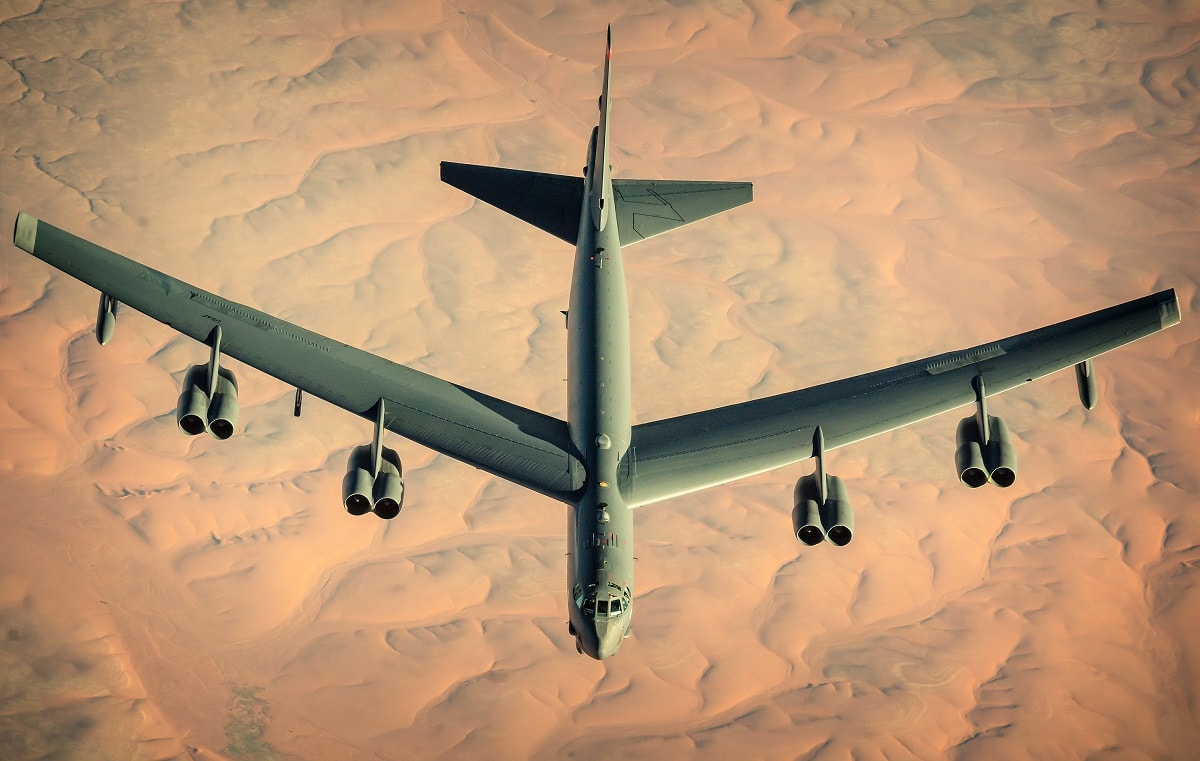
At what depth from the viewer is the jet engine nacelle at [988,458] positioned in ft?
126

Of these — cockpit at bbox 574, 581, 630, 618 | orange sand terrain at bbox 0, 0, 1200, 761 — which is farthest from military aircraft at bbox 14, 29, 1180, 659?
orange sand terrain at bbox 0, 0, 1200, 761

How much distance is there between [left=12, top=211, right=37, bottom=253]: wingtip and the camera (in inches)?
1423

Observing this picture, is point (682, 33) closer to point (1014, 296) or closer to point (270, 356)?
point (1014, 296)

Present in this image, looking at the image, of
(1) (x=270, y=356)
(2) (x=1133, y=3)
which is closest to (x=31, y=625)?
(1) (x=270, y=356)

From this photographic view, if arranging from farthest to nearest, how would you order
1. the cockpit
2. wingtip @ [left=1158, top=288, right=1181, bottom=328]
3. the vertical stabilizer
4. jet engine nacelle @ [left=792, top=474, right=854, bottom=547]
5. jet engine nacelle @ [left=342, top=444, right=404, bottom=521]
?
the vertical stabilizer
wingtip @ [left=1158, top=288, right=1181, bottom=328]
jet engine nacelle @ [left=792, top=474, right=854, bottom=547]
jet engine nacelle @ [left=342, top=444, right=404, bottom=521]
the cockpit

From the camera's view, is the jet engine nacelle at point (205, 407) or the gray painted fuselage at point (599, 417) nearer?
the gray painted fuselage at point (599, 417)

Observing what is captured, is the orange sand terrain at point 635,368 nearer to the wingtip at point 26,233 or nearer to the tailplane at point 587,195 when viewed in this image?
the tailplane at point 587,195

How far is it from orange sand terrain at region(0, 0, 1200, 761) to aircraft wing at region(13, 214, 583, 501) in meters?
8.22

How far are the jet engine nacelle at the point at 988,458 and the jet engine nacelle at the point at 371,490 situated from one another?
1672 cm

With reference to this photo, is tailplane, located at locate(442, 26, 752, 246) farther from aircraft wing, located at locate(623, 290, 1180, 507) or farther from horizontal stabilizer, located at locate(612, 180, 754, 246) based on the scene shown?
aircraft wing, located at locate(623, 290, 1180, 507)

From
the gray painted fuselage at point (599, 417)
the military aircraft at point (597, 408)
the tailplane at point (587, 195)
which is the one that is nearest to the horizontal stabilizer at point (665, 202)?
the tailplane at point (587, 195)

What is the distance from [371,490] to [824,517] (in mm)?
13061

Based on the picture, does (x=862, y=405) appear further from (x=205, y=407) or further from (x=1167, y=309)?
(x=205, y=407)

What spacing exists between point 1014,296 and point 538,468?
30.0 metres
